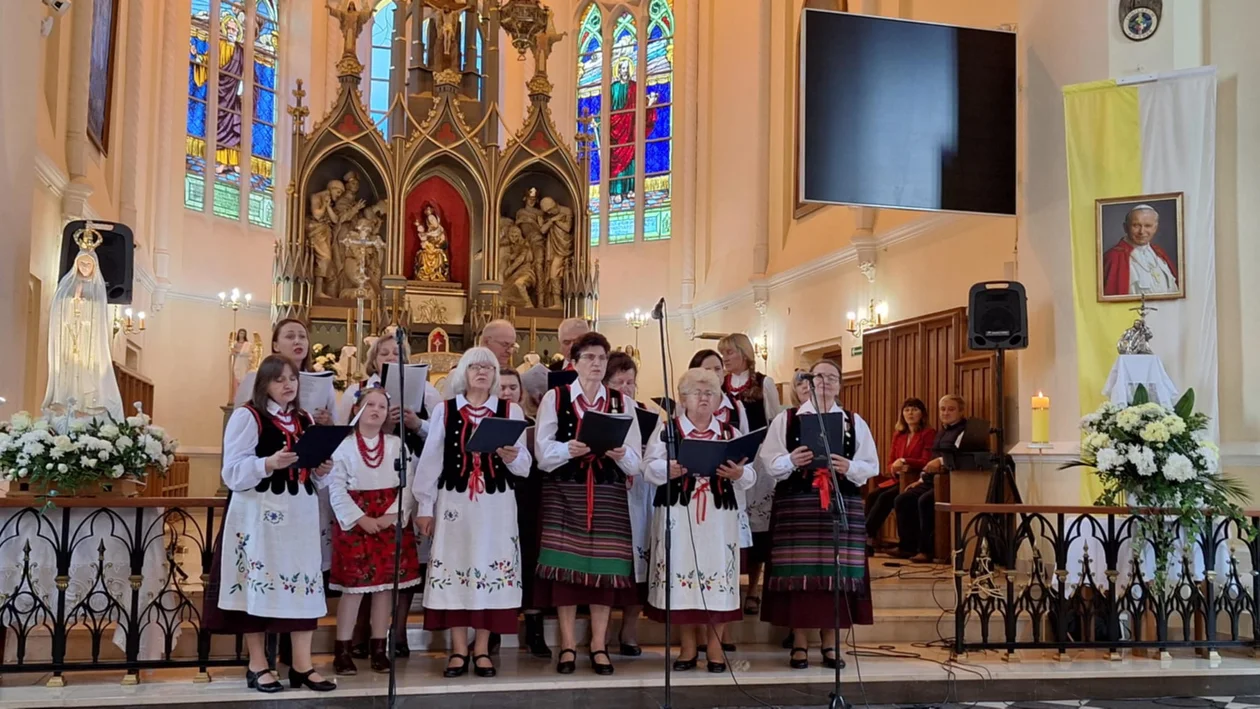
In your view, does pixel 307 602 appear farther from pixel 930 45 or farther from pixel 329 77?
pixel 329 77

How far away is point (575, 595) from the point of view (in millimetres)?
5066

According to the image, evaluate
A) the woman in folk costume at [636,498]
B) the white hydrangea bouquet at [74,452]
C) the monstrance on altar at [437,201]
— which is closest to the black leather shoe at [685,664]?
the woman in folk costume at [636,498]

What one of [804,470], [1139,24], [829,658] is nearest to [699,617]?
[829,658]

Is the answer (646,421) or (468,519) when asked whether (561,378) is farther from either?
(468,519)

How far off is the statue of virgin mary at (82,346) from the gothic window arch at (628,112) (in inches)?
406

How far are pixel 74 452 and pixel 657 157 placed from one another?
12.3 metres

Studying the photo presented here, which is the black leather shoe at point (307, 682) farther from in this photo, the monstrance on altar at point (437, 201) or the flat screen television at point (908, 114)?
the monstrance on altar at point (437, 201)

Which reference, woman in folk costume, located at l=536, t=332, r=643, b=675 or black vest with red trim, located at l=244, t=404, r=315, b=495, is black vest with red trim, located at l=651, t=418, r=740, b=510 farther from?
black vest with red trim, located at l=244, t=404, r=315, b=495

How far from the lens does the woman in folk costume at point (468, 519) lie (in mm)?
4891

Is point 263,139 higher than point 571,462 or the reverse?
higher

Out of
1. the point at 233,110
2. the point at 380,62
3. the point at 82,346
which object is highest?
the point at 380,62

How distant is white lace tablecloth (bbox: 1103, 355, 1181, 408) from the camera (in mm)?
6480

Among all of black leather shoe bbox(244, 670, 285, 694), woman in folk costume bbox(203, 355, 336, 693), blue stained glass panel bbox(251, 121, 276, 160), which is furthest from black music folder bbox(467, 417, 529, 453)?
blue stained glass panel bbox(251, 121, 276, 160)

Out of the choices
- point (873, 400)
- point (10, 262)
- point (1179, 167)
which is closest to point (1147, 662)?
point (1179, 167)
